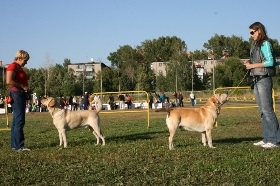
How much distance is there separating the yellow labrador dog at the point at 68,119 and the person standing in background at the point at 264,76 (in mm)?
3496

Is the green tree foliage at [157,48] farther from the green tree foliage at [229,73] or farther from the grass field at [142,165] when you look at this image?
the grass field at [142,165]

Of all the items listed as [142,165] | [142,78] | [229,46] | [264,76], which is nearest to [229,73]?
[142,78]

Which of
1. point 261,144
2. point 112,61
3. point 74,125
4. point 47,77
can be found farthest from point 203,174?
point 112,61

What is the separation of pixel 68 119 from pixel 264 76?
13.9 ft

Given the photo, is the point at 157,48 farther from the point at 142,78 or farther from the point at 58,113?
the point at 58,113

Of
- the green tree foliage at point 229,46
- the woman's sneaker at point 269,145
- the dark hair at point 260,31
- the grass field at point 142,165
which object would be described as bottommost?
the grass field at point 142,165

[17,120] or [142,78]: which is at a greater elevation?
[142,78]

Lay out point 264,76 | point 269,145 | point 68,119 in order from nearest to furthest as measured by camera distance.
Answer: point 269,145 < point 264,76 < point 68,119

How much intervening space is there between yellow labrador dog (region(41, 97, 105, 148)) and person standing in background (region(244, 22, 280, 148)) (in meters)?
3.50

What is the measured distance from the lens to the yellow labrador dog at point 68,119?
29.2 feet

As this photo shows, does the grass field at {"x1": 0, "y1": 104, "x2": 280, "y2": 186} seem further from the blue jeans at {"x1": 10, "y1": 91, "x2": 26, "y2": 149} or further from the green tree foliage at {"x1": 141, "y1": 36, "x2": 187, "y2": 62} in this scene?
the green tree foliage at {"x1": 141, "y1": 36, "x2": 187, "y2": 62}

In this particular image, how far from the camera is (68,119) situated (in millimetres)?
8930

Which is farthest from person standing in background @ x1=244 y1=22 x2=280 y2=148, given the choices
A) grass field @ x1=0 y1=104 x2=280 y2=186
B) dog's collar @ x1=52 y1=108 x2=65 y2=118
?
dog's collar @ x1=52 y1=108 x2=65 y2=118

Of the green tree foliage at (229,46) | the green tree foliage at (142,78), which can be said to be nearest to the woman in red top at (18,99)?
the green tree foliage at (142,78)
